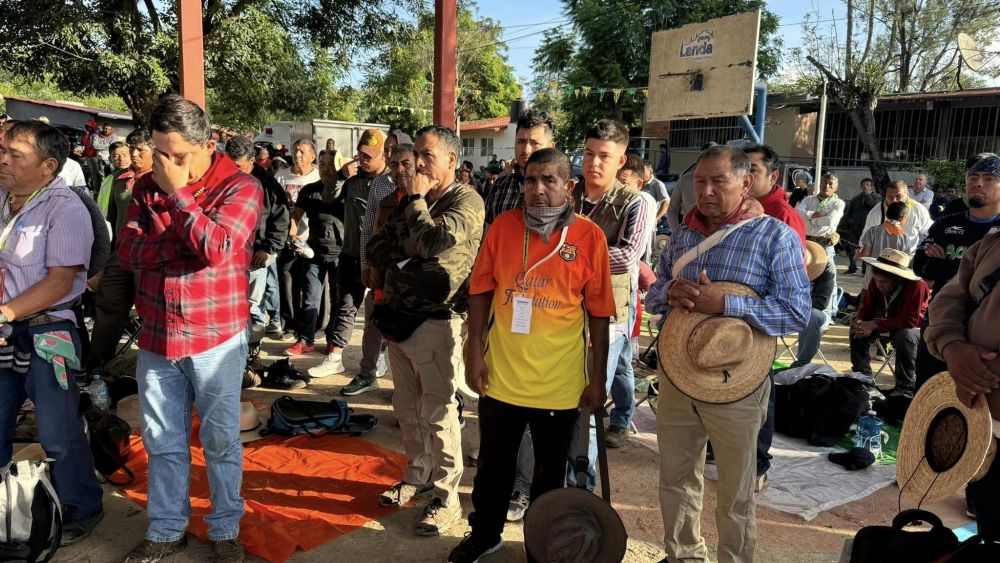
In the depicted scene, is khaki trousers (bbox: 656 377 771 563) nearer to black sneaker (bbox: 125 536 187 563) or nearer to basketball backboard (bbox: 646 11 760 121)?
black sneaker (bbox: 125 536 187 563)

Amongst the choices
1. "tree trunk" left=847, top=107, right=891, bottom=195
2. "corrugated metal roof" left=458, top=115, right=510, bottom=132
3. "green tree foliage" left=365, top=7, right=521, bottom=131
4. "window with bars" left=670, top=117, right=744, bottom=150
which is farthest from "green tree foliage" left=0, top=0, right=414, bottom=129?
"corrugated metal roof" left=458, top=115, right=510, bottom=132

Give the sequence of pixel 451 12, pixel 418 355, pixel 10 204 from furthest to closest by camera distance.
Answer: pixel 451 12 < pixel 418 355 < pixel 10 204

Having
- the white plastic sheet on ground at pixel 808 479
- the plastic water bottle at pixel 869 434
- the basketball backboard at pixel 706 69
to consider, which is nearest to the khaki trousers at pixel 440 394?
the white plastic sheet on ground at pixel 808 479

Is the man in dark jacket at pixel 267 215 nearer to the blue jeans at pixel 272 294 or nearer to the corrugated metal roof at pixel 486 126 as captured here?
the blue jeans at pixel 272 294

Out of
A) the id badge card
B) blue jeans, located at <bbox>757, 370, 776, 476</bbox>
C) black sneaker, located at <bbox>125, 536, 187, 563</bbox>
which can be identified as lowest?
black sneaker, located at <bbox>125, 536, 187, 563</bbox>

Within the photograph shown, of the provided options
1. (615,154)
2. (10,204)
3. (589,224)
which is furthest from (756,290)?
(10,204)

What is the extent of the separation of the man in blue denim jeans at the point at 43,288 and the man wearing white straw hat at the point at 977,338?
12.2 feet

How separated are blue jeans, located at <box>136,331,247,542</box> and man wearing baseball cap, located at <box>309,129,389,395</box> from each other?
2.42 m

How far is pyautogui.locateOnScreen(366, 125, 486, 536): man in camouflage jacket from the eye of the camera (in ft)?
11.3

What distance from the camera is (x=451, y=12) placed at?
636 centimetres

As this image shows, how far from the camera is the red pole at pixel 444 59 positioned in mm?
6297

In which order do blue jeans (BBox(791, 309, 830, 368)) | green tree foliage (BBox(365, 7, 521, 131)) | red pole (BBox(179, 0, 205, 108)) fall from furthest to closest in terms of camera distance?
1. green tree foliage (BBox(365, 7, 521, 131))
2. blue jeans (BBox(791, 309, 830, 368))
3. red pole (BBox(179, 0, 205, 108))

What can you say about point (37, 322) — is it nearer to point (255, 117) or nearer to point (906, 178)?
point (255, 117)

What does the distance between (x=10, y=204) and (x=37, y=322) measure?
606 millimetres
